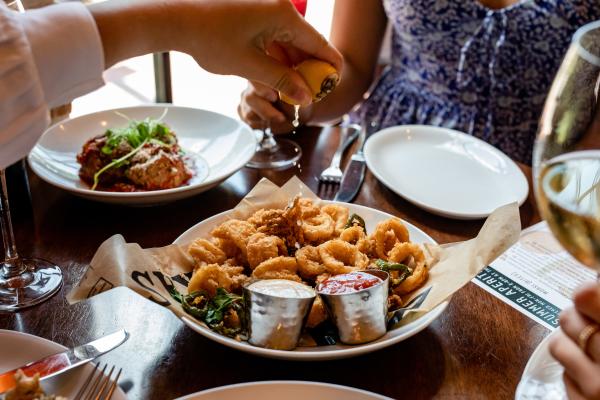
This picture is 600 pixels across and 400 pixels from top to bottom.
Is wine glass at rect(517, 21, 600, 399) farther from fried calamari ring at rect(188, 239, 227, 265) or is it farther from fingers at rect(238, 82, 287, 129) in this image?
fingers at rect(238, 82, 287, 129)

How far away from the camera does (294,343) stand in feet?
3.14

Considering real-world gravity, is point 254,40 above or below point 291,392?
above

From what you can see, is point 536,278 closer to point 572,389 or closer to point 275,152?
point 572,389

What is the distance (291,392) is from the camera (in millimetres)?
861

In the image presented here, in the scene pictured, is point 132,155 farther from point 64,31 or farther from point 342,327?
point 342,327

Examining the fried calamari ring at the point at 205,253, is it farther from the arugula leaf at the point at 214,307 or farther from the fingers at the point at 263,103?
the fingers at the point at 263,103

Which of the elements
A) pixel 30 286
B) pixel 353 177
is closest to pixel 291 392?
pixel 30 286

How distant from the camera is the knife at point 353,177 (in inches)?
60.0

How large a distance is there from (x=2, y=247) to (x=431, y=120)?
5.32 ft

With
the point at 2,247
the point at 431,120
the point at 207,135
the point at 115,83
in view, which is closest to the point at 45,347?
the point at 2,247

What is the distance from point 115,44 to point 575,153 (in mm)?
738

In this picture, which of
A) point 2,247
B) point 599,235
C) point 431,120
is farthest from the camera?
point 431,120

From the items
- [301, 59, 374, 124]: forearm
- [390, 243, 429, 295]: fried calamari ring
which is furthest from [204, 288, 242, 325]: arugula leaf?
[301, 59, 374, 124]: forearm

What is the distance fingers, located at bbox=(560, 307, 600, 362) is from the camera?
0.72 meters
